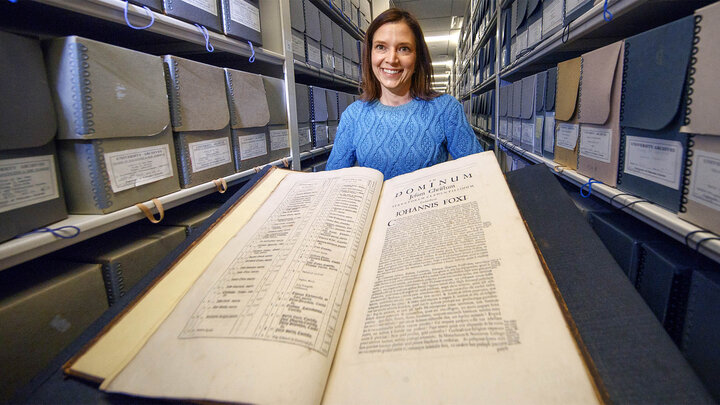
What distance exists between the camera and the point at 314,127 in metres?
1.81

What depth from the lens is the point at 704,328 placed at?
47cm

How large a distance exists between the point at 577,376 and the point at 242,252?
364mm

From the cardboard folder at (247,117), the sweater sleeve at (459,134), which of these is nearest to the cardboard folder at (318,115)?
the cardboard folder at (247,117)

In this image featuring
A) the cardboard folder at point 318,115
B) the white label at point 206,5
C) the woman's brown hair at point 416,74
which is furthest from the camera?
the cardboard folder at point 318,115

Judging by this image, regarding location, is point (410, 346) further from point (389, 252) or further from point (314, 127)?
point (314, 127)

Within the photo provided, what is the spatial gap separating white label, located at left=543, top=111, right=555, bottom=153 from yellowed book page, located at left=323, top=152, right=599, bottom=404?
36.2 inches

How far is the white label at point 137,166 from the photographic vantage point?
2.16ft

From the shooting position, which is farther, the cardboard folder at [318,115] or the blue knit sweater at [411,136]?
the cardboard folder at [318,115]

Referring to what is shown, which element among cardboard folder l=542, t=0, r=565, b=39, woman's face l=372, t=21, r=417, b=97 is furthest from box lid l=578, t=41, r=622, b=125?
woman's face l=372, t=21, r=417, b=97

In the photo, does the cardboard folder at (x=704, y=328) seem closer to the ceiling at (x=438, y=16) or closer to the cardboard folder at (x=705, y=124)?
the cardboard folder at (x=705, y=124)

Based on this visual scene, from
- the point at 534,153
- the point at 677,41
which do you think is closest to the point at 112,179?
the point at 677,41

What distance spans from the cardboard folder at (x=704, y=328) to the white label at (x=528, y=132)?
1.04 m

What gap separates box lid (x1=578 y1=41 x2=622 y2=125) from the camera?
726 millimetres

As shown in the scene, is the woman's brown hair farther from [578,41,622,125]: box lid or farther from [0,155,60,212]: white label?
[0,155,60,212]: white label
